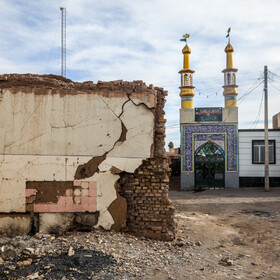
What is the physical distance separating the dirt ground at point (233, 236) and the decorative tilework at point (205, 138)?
415 cm

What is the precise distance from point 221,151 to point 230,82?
12.8 ft

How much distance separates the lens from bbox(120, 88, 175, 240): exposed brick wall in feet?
15.4

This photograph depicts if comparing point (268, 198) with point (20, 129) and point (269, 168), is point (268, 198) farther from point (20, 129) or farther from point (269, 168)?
point (20, 129)

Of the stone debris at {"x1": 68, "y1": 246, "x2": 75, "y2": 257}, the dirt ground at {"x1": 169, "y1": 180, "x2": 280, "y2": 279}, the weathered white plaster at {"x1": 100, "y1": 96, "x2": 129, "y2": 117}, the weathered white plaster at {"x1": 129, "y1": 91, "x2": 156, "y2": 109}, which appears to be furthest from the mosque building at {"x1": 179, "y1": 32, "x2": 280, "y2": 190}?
the stone debris at {"x1": 68, "y1": 246, "x2": 75, "y2": 257}

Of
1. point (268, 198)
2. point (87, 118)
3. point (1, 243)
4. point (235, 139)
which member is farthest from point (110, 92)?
point (235, 139)

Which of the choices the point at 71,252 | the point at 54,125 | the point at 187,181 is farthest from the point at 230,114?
the point at 71,252

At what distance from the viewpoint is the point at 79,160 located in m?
4.57

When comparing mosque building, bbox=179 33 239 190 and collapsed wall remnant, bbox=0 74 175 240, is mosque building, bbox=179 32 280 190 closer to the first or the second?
mosque building, bbox=179 33 239 190

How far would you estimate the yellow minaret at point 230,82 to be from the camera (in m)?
14.3

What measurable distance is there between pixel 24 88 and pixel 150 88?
2094 millimetres

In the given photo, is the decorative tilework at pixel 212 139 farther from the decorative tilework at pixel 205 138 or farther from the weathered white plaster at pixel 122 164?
the weathered white plaster at pixel 122 164

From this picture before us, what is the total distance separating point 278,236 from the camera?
18.2 ft

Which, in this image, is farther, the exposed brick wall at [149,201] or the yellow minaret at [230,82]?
the yellow minaret at [230,82]

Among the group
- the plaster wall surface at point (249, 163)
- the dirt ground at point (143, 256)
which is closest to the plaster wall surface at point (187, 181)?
the plaster wall surface at point (249, 163)
